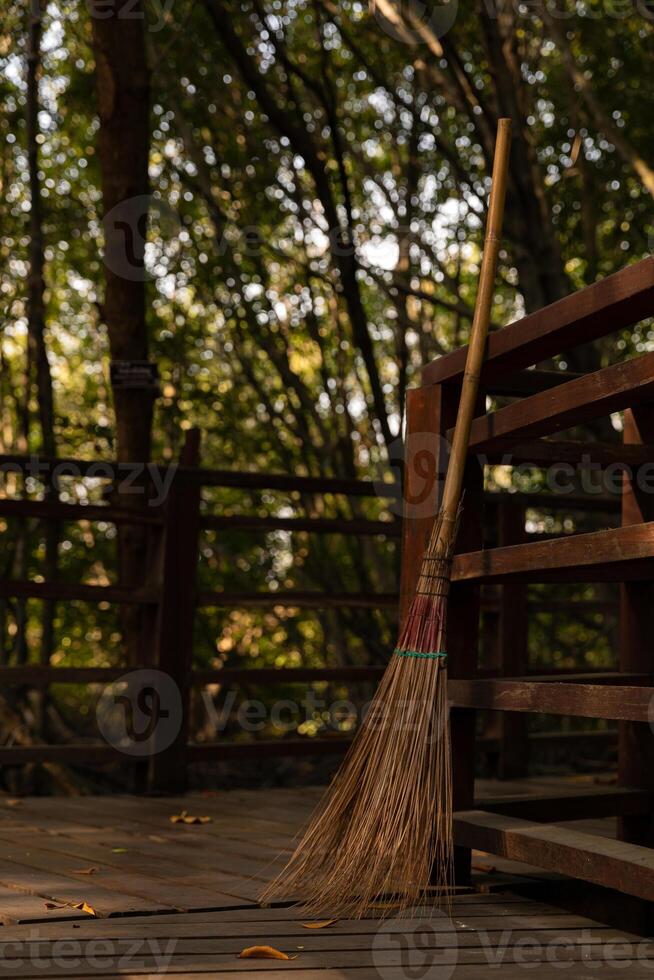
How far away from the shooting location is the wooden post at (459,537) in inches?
102

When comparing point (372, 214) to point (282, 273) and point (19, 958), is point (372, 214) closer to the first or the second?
point (282, 273)

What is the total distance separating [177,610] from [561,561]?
2.09m

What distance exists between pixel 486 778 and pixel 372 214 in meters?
4.96

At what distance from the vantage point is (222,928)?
81.7 inches

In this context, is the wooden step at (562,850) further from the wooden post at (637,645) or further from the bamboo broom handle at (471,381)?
the bamboo broom handle at (471,381)

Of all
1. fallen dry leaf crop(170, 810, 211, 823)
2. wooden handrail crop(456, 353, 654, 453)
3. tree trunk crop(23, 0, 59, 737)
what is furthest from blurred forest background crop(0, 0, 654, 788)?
wooden handrail crop(456, 353, 654, 453)

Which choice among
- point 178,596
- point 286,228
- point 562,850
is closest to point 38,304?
Result: point 286,228

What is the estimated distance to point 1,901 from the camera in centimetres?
221

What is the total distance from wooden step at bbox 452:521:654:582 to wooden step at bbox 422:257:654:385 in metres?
0.37

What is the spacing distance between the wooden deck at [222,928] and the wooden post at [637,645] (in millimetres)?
269

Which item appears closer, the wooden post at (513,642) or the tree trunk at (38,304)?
the wooden post at (513,642)

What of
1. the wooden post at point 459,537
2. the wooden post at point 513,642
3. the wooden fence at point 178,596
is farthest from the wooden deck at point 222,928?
the wooden post at point 513,642

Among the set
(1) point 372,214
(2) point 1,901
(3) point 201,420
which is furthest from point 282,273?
(2) point 1,901

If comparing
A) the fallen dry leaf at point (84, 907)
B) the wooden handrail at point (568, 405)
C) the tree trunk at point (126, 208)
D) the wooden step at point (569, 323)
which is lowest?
the fallen dry leaf at point (84, 907)
